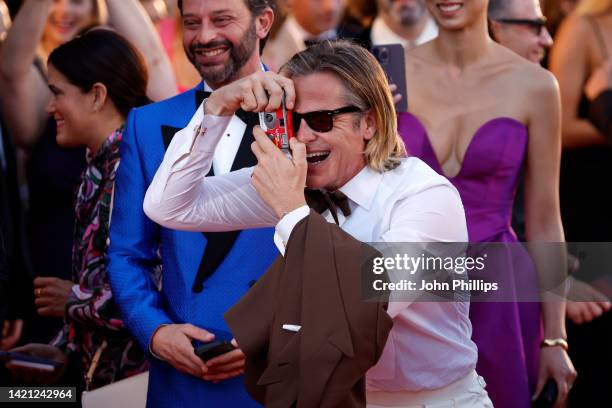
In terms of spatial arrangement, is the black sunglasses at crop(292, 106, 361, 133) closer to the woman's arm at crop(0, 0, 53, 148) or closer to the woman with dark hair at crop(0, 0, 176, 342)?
the woman with dark hair at crop(0, 0, 176, 342)

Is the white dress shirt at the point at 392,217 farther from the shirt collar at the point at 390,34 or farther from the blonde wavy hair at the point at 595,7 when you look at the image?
the shirt collar at the point at 390,34

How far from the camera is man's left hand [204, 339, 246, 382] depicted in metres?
3.13

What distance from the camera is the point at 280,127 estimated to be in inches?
112

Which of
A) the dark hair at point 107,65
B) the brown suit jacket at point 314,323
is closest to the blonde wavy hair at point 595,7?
the dark hair at point 107,65

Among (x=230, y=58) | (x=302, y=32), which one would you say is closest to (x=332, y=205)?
(x=230, y=58)

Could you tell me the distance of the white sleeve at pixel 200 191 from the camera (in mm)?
2982

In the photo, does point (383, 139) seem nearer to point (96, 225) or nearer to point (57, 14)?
point (96, 225)

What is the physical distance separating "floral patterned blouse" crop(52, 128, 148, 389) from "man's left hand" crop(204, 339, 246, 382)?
631 millimetres

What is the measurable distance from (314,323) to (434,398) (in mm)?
500

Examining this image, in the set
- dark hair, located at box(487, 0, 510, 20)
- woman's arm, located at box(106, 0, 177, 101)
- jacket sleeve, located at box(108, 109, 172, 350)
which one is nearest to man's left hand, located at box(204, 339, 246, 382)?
jacket sleeve, located at box(108, 109, 172, 350)

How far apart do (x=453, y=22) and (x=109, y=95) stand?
4.36ft

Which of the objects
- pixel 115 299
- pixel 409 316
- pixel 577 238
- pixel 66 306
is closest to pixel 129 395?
pixel 115 299

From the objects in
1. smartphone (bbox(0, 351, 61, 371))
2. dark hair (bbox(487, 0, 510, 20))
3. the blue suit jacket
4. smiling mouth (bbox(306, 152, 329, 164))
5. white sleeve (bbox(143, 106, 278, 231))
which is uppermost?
dark hair (bbox(487, 0, 510, 20))

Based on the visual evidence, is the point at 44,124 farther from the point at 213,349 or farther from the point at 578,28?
the point at 578,28
